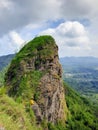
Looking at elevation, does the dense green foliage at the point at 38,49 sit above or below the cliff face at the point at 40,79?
above

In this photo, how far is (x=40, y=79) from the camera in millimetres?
74062

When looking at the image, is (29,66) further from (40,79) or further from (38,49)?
(38,49)

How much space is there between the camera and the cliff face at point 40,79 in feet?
233

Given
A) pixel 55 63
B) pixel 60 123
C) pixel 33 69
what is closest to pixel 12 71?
pixel 33 69

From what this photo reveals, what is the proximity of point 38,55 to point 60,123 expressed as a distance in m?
18.1

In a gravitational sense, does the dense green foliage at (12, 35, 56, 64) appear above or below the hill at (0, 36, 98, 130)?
above

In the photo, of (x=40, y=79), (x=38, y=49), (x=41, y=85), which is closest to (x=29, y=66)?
(x=40, y=79)

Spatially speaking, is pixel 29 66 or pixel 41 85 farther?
pixel 29 66

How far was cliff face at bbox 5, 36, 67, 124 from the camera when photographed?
7088 centimetres

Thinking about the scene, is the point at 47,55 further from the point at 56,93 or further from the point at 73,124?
the point at 73,124

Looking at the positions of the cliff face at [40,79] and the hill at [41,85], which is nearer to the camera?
the hill at [41,85]

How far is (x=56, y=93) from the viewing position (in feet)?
256

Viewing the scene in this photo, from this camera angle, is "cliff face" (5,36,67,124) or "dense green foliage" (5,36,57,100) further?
"dense green foliage" (5,36,57,100)

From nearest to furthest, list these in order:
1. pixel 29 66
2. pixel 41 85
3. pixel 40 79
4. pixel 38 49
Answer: pixel 41 85, pixel 40 79, pixel 29 66, pixel 38 49
